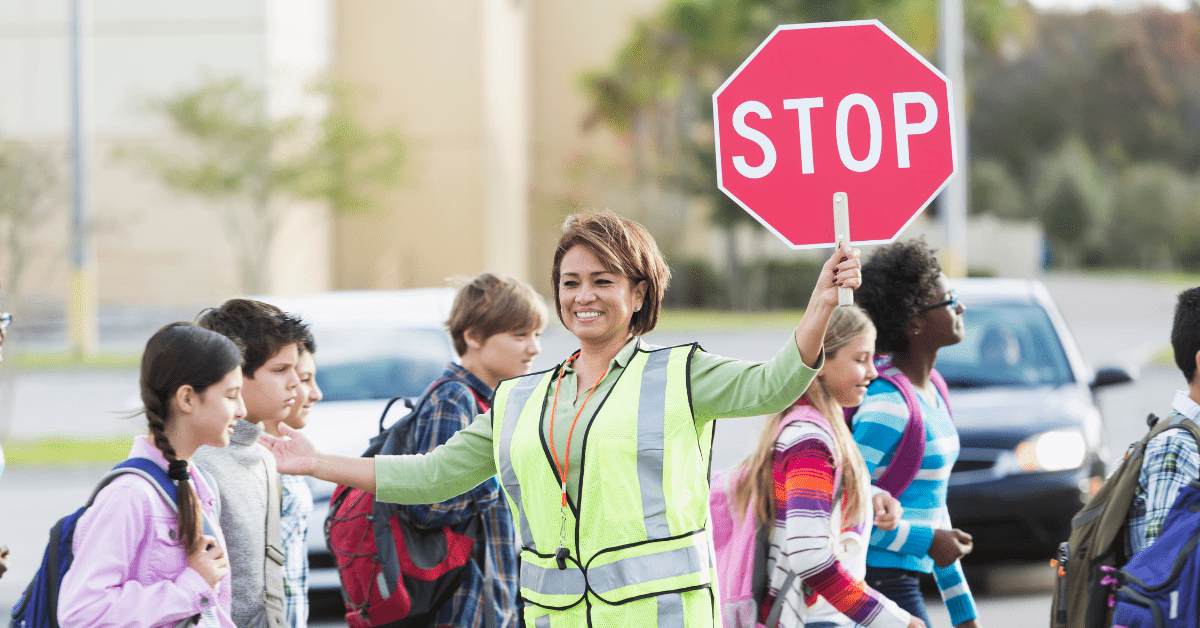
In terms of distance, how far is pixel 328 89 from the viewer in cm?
3056

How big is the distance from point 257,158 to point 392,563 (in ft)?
84.0

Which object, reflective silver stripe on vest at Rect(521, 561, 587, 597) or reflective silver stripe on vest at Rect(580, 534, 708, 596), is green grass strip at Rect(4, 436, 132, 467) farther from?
reflective silver stripe on vest at Rect(580, 534, 708, 596)

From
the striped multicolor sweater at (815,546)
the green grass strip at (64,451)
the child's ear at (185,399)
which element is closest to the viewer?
the child's ear at (185,399)

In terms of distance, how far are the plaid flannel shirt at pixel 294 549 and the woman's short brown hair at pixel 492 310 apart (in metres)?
0.76

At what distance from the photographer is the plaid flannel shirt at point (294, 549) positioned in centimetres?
364

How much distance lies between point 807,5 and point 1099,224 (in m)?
32.2

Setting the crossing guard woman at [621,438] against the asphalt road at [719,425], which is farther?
the asphalt road at [719,425]

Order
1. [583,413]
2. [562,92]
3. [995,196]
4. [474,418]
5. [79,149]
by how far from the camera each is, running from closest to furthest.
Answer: [583,413] < [474,418] < [79,149] < [562,92] < [995,196]

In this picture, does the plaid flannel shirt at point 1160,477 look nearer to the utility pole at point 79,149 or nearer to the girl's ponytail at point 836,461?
the girl's ponytail at point 836,461

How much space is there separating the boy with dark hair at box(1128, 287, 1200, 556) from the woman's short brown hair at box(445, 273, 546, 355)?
75.2 inches

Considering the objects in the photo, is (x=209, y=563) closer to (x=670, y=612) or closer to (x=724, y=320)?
(x=670, y=612)

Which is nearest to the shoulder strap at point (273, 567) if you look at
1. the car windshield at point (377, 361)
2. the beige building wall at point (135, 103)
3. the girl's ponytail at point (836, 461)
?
the girl's ponytail at point (836, 461)

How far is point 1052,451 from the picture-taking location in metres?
7.00

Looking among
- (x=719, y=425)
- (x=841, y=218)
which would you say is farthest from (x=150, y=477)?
(x=719, y=425)
